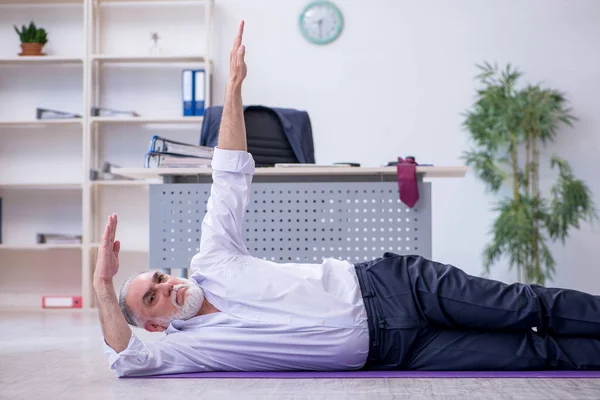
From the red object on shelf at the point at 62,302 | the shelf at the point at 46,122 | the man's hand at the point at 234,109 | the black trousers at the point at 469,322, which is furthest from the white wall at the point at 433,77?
the black trousers at the point at 469,322

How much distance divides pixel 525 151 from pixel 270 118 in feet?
7.51

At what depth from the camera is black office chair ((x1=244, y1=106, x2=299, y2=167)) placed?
3963 mm

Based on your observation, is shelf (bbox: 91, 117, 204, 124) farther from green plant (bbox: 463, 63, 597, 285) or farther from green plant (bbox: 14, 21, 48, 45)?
green plant (bbox: 463, 63, 597, 285)

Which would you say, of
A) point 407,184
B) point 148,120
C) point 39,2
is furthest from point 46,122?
point 407,184

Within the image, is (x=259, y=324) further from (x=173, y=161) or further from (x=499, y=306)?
(x=173, y=161)

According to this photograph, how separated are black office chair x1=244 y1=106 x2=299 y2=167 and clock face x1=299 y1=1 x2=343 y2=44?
1.89 metres

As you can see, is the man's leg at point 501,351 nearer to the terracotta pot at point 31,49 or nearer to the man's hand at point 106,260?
the man's hand at point 106,260

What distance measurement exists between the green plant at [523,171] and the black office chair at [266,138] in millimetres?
1812

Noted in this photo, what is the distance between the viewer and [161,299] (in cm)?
214

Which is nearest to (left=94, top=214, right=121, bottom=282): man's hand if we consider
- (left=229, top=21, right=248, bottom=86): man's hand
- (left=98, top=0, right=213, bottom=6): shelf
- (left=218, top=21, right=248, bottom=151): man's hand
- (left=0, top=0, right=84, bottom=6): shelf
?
(left=218, top=21, right=248, bottom=151): man's hand

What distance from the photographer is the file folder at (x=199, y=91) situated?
5.54 meters

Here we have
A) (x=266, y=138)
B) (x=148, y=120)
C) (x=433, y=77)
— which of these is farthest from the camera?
(x=433, y=77)

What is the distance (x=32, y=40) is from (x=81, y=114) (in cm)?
62

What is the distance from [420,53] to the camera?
5758 millimetres
